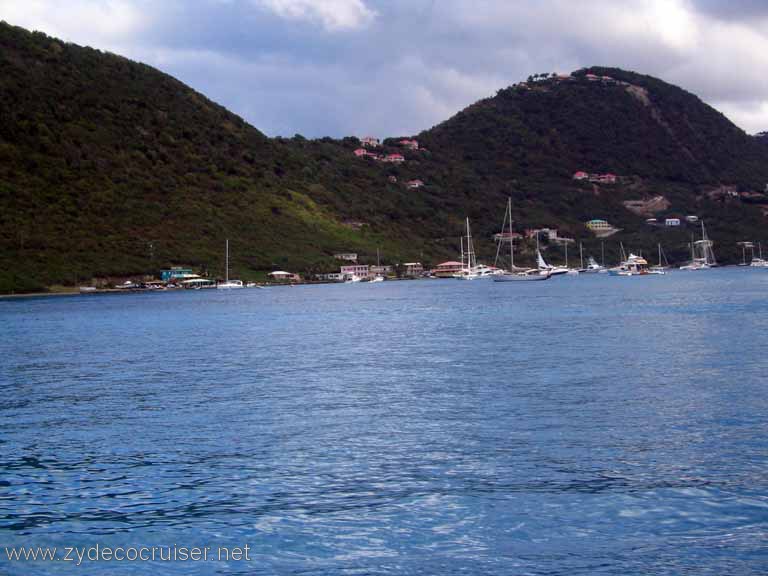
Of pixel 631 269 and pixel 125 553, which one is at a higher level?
pixel 631 269

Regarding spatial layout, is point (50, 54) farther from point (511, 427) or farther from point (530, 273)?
point (511, 427)

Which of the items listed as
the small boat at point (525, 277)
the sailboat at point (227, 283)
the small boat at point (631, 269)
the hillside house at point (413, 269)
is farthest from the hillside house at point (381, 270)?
the small boat at point (631, 269)

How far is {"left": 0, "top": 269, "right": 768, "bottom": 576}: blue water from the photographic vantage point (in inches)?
482

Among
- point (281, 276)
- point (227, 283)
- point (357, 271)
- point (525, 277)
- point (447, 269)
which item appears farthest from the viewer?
point (447, 269)

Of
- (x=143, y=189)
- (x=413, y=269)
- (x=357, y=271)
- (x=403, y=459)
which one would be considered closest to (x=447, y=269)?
(x=413, y=269)

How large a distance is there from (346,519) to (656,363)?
2101 cm

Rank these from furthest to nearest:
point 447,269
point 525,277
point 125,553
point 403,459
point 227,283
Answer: point 447,269, point 525,277, point 227,283, point 403,459, point 125,553

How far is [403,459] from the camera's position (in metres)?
17.3

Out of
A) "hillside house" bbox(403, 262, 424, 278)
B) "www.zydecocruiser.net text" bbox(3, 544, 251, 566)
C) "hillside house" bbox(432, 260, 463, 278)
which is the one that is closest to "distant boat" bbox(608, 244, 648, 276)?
"hillside house" bbox(432, 260, 463, 278)

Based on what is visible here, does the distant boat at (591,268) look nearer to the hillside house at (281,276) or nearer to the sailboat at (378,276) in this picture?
the sailboat at (378,276)

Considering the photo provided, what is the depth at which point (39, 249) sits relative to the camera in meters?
118

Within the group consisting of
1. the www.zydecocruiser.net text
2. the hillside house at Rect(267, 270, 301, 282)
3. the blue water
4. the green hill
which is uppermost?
the green hill

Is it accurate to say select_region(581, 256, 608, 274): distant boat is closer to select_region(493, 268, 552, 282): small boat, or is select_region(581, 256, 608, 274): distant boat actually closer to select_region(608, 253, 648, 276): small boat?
select_region(608, 253, 648, 276): small boat

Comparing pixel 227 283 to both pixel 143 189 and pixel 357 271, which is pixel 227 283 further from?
pixel 357 271
